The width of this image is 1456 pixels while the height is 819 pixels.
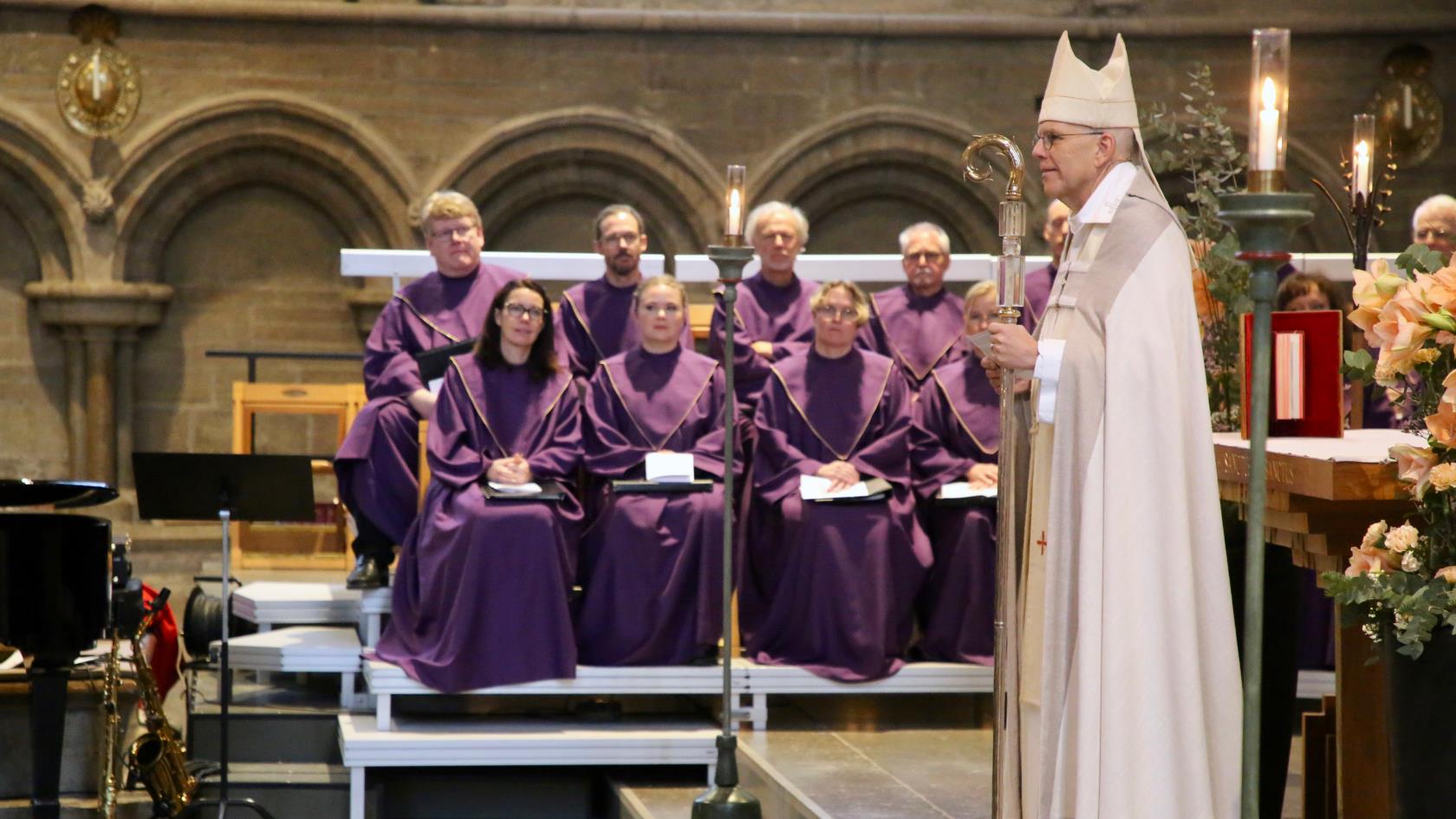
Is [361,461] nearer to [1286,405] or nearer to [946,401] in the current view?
[946,401]

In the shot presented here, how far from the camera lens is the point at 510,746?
6219 millimetres

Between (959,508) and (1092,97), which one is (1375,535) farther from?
(959,508)

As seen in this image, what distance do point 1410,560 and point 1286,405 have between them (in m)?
1.04

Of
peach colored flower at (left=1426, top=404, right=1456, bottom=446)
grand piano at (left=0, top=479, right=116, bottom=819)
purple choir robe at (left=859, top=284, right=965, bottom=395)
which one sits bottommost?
grand piano at (left=0, top=479, right=116, bottom=819)

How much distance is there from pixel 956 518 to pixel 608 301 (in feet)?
6.12

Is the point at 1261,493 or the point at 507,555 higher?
the point at 1261,493

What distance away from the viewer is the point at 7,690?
6664 millimetres

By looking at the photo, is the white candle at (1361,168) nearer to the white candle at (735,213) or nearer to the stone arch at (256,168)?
the white candle at (735,213)

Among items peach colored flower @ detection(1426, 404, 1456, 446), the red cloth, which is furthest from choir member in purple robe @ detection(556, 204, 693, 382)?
peach colored flower @ detection(1426, 404, 1456, 446)

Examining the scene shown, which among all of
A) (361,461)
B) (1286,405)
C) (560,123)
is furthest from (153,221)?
(1286,405)

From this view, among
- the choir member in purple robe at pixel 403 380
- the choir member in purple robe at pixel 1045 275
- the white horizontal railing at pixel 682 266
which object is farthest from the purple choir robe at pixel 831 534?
the choir member in purple robe at pixel 403 380

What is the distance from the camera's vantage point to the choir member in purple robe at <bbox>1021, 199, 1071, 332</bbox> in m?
7.19

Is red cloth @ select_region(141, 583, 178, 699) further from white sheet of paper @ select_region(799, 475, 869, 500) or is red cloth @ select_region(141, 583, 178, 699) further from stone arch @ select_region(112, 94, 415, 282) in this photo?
stone arch @ select_region(112, 94, 415, 282)

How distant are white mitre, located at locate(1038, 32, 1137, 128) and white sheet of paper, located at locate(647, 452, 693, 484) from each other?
330cm
